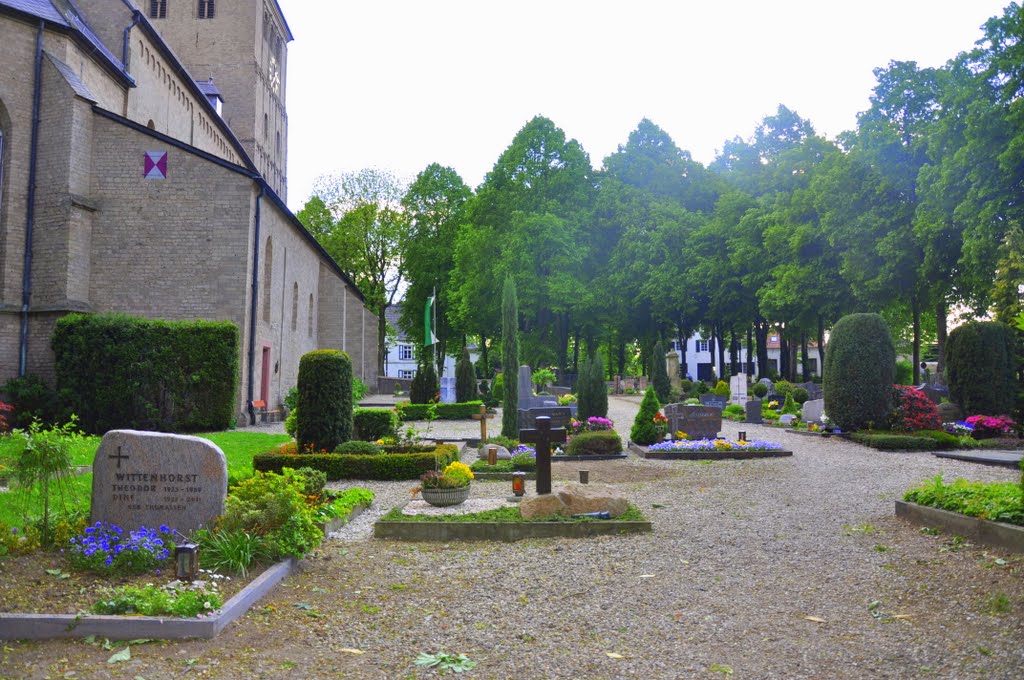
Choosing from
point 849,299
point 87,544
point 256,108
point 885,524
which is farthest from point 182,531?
point 256,108

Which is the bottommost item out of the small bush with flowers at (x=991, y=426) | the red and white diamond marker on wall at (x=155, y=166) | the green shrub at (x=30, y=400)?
the small bush with flowers at (x=991, y=426)

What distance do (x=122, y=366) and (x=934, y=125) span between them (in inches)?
1124

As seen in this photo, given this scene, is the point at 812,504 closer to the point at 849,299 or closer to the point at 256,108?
the point at 849,299

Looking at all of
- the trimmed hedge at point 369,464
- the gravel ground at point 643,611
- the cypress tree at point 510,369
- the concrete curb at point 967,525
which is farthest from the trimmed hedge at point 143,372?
the concrete curb at point 967,525

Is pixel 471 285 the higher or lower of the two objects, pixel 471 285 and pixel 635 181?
the lower

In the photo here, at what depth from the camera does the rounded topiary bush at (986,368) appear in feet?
65.9

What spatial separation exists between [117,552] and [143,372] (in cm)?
1569

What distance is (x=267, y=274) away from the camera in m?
27.0

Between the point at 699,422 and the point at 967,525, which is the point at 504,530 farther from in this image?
the point at 699,422

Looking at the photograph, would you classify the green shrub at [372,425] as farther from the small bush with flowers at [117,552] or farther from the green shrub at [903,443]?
the green shrub at [903,443]

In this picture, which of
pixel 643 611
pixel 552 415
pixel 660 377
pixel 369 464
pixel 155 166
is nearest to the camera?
pixel 643 611

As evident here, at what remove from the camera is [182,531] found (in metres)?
6.77

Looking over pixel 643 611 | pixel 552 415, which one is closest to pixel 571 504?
pixel 643 611

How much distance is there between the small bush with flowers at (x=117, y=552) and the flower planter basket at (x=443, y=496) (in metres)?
3.98
